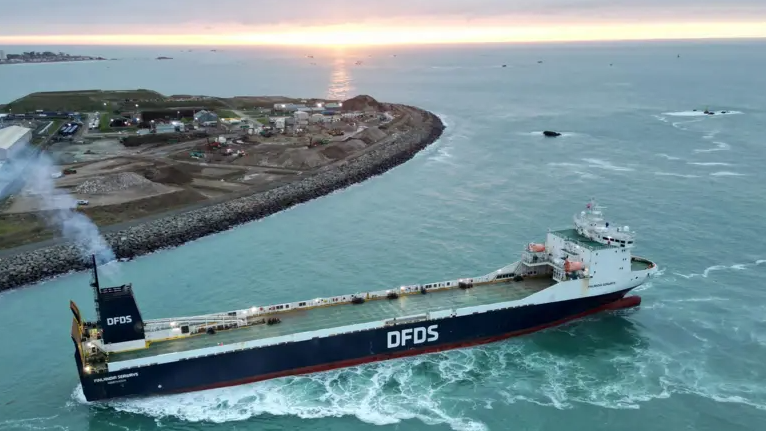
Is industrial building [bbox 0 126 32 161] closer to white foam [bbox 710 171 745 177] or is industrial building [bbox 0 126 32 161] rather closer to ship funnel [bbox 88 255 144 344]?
ship funnel [bbox 88 255 144 344]

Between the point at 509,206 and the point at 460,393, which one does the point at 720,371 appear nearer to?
the point at 460,393

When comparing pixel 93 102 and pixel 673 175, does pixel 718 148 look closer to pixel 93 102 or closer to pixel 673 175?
pixel 673 175

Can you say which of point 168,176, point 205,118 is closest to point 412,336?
point 168,176

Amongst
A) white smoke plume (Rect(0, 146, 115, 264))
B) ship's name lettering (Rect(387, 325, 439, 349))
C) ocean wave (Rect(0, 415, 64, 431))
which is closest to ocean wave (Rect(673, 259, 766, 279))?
ship's name lettering (Rect(387, 325, 439, 349))

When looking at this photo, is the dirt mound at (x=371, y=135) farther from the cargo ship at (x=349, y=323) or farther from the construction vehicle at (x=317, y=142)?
the cargo ship at (x=349, y=323)

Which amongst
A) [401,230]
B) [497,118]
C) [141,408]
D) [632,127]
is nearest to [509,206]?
[401,230]

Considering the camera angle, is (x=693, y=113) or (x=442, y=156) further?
(x=693, y=113)
